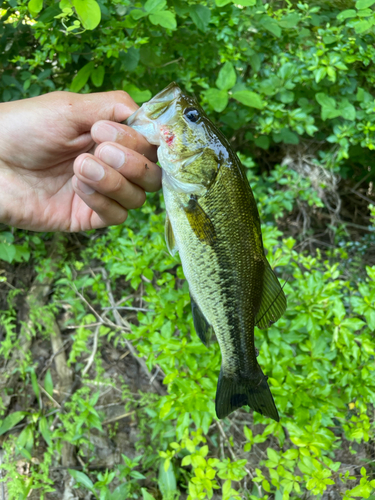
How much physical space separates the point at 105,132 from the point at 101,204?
33 cm

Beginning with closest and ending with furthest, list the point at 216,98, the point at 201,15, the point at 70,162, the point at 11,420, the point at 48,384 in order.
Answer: the point at 70,162, the point at 201,15, the point at 216,98, the point at 11,420, the point at 48,384

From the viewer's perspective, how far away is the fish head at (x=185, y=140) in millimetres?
1293

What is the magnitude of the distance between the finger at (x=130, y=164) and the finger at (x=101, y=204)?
0.49 feet

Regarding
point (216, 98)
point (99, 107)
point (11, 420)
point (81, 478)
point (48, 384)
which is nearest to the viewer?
point (99, 107)

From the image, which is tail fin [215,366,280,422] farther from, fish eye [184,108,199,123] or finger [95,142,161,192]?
fish eye [184,108,199,123]

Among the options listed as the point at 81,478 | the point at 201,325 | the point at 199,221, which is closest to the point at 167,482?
the point at 81,478

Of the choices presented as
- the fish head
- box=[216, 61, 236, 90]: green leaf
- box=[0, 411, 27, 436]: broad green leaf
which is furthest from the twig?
box=[216, 61, 236, 90]: green leaf

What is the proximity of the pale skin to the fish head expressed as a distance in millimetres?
171

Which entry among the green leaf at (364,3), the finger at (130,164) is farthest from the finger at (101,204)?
the green leaf at (364,3)

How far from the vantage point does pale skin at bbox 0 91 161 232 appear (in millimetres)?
1399

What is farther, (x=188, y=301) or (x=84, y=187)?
(x=188, y=301)

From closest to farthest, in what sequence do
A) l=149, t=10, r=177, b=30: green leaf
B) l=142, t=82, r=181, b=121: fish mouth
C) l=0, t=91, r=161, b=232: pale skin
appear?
l=142, t=82, r=181, b=121: fish mouth < l=0, t=91, r=161, b=232: pale skin < l=149, t=10, r=177, b=30: green leaf

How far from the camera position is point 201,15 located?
6.34 feet

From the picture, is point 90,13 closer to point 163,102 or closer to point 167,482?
point 163,102
